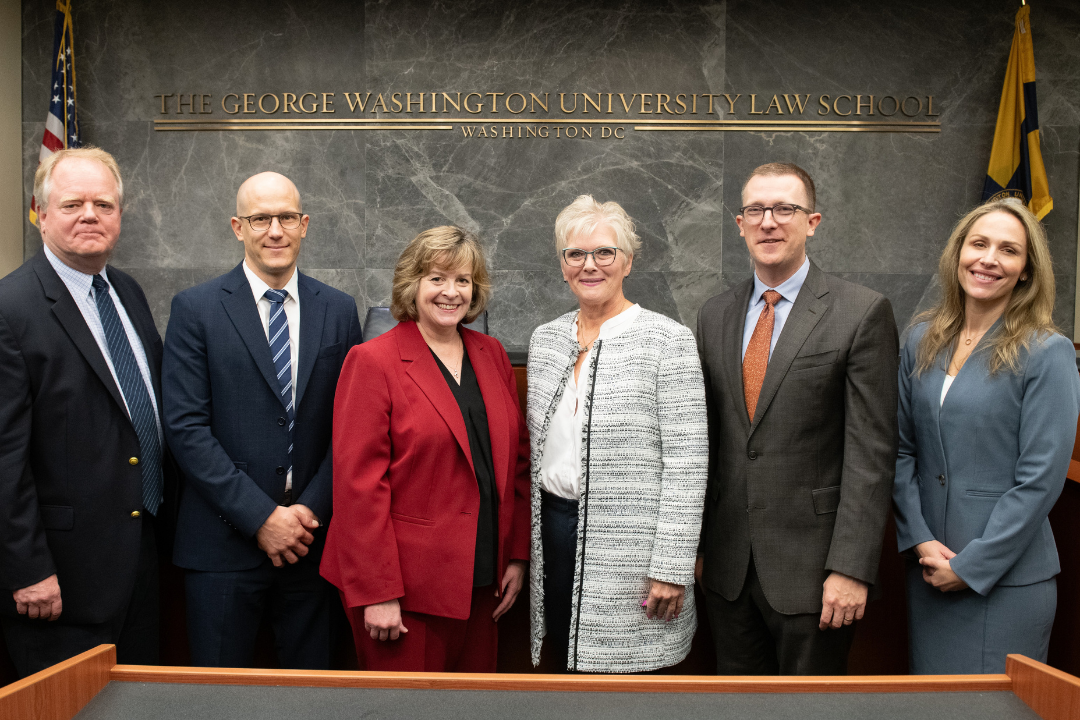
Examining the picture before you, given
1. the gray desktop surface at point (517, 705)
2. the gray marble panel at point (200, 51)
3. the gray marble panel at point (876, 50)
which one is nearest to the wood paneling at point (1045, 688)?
the gray desktop surface at point (517, 705)

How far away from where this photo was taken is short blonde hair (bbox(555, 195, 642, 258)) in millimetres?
1907

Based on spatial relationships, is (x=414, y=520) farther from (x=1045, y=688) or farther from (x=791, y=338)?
(x=1045, y=688)

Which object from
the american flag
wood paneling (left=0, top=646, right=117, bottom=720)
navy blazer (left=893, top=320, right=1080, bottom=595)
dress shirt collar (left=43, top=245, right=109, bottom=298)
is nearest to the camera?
wood paneling (left=0, top=646, right=117, bottom=720)

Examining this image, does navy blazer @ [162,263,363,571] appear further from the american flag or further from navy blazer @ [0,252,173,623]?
the american flag

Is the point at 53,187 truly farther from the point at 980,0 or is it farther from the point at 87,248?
the point at 980,0

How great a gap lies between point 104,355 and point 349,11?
3.71 metres

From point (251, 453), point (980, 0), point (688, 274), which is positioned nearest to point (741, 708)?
point (251, 453)

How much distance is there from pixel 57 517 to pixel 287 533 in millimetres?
566

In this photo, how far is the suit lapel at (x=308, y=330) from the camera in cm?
209

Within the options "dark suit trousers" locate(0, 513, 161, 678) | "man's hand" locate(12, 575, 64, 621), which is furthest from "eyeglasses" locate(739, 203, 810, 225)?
"man's hand" locate(12, 575, 64, 621)

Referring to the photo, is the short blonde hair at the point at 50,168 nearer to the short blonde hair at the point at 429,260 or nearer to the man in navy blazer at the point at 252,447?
the man in navy blazer at the point at 252,447

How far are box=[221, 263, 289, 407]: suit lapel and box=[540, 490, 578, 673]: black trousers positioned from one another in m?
0.78

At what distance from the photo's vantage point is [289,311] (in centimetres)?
216

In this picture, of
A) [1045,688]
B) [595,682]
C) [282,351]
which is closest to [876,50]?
[282,351]
